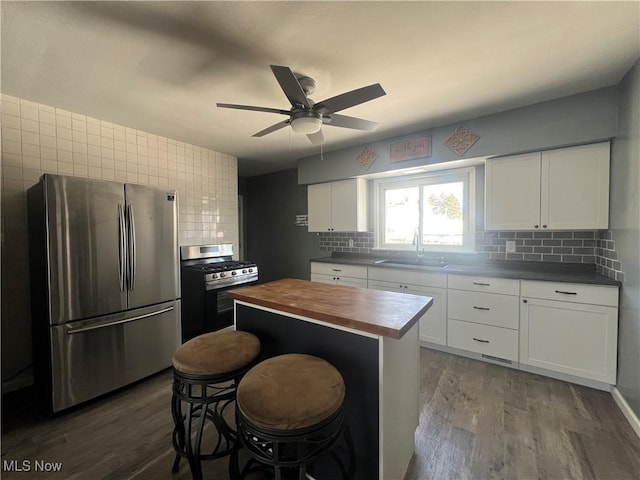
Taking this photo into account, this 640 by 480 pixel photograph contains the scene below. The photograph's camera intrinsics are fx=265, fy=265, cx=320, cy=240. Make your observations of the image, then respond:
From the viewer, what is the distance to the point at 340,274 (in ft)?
11.8

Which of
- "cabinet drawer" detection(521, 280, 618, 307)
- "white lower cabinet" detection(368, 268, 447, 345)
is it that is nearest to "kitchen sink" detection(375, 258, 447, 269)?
"white lower cabinet" detection(368, 268, 447, 345)

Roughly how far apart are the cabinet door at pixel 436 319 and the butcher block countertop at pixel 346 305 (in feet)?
4.78

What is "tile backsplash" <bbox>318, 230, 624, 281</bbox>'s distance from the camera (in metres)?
2.27

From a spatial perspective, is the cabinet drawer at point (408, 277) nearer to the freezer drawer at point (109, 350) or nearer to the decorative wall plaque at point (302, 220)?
the decorative wall plaque at point (302, 220)

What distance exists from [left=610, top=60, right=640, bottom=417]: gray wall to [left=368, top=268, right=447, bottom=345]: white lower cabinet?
49.9 inches

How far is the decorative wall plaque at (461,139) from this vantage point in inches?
106

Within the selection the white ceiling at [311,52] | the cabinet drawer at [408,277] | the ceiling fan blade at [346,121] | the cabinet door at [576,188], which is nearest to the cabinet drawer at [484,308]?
the cabinet drawer at [408,277]

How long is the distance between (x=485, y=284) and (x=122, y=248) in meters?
3.32

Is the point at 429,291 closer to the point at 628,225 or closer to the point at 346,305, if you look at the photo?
the point at 628,225

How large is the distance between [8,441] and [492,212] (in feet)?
13.8

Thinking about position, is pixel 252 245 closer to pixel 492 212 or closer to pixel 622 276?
pixel 492 212

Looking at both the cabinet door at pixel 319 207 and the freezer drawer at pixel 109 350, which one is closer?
the freezer drawer at pixel 109 350

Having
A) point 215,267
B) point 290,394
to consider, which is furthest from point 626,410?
point 215,267

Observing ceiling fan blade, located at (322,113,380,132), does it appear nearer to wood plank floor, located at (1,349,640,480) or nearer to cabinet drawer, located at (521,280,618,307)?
cabinet drawer, located at (521,280,618,307)
